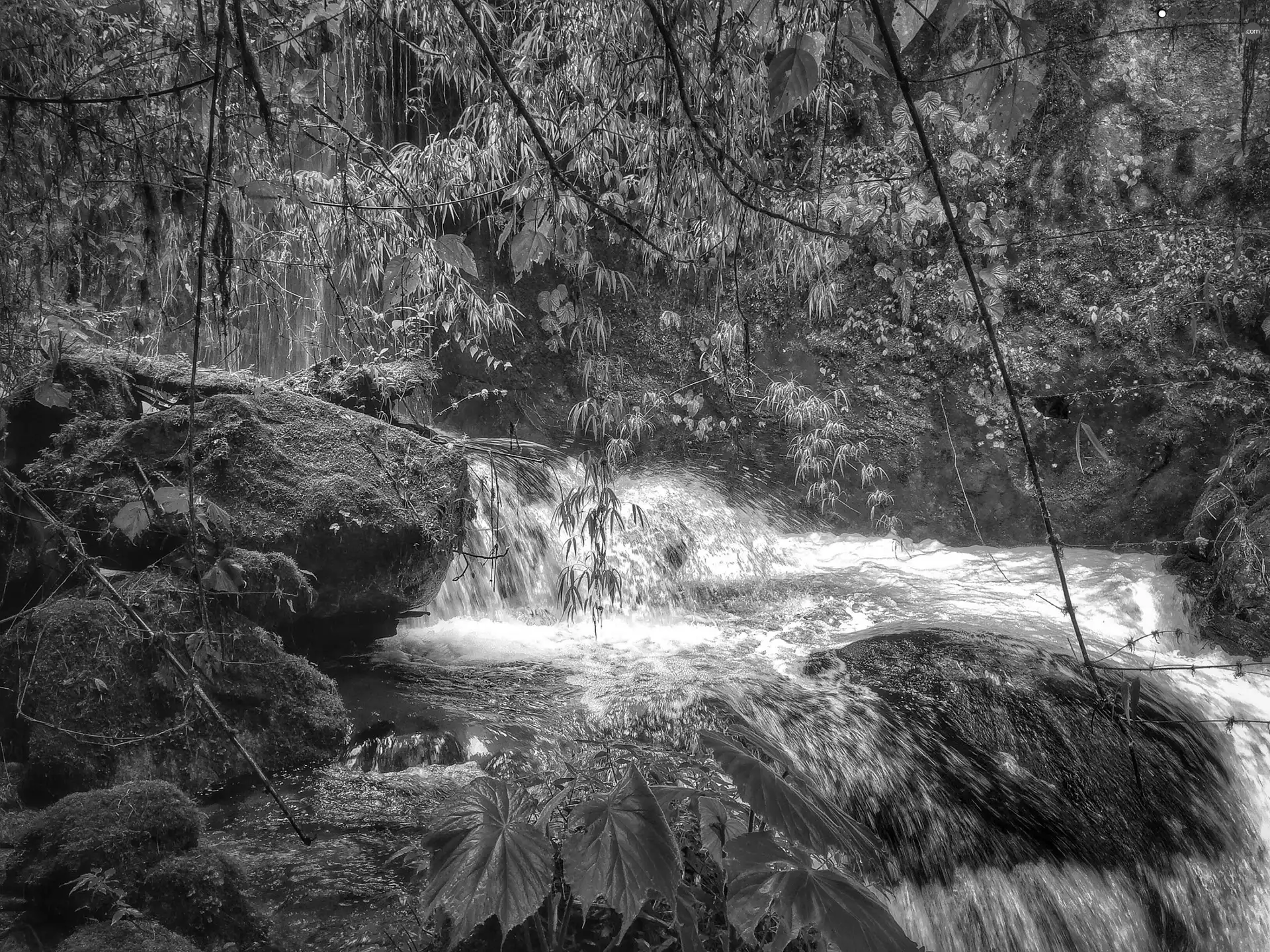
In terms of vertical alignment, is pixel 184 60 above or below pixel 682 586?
above

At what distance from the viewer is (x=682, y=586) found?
17.8ft

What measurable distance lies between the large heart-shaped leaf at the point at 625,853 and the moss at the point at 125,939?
0.93 m

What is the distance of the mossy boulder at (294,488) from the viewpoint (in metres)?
3.08

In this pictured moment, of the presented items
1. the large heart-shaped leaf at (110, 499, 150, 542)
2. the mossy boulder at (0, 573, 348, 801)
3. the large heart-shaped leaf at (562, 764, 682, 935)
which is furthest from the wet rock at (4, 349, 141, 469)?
the large heart-shaped leaf at (562, 764, 682, 935)

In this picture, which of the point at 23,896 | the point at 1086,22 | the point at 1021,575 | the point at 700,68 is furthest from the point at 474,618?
the point at 1086,22

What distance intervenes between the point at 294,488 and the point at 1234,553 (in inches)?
203

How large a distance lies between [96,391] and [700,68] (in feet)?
9.76

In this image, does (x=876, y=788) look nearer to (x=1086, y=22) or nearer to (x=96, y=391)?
(x=96, y=391)

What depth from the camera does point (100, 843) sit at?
5.81 ft

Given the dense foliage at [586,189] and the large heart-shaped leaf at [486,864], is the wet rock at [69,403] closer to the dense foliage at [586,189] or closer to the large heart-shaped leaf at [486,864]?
the dense foliage at [586,189]

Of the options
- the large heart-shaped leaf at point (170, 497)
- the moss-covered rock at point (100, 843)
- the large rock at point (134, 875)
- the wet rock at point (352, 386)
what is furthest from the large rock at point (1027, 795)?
the wet rock at point (352, 386)

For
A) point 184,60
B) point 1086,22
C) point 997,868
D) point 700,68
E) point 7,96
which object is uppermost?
point 1086,22

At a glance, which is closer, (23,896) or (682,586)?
(23,896)

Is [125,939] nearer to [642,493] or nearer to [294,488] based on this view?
Result: [294,488]
